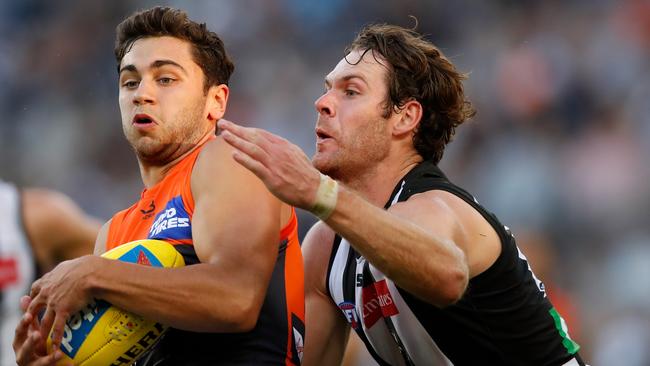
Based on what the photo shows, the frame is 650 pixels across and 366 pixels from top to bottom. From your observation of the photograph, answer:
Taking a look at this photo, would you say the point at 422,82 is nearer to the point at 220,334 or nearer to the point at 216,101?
the point at 216,101

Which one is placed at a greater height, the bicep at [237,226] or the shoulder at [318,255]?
the shoulder at [318,255]

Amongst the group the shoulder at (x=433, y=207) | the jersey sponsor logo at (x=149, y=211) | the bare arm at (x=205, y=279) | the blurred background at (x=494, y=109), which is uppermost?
the blurred background at (x=494, y=109)

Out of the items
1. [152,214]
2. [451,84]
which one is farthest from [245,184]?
[451,84]

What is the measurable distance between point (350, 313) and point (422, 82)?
1233mm

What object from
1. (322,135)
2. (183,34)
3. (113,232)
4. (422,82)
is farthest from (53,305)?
(422,82)

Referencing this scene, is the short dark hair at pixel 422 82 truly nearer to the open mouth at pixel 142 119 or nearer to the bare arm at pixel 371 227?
the open mouth at pixel 142 119

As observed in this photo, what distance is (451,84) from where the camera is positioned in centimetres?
504

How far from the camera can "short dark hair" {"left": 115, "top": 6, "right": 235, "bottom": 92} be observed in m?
4.26

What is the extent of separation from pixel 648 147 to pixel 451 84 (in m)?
4.08

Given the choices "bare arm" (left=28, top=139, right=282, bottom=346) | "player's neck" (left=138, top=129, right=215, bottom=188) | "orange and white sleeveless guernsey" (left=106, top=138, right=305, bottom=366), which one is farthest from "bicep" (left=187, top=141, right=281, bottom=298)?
"player's neck" (left=138, top=129, right=215, bottom=188)

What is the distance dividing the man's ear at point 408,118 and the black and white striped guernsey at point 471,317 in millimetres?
368

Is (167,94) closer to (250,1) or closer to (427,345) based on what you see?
(427,345)

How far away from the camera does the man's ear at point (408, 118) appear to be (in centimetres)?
477

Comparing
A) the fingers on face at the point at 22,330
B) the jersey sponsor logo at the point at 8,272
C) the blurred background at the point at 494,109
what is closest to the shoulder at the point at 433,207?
the fingers on face at the point at 22,330
